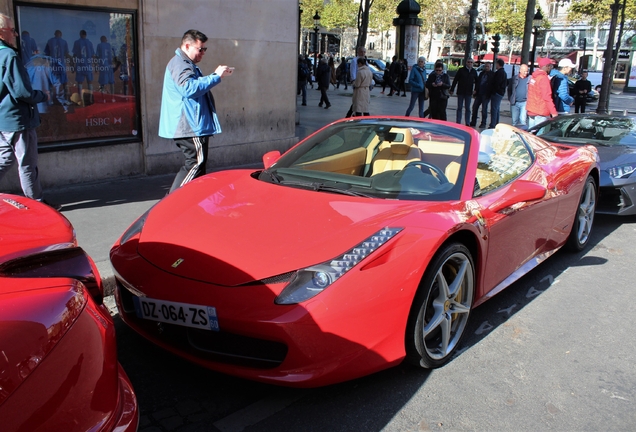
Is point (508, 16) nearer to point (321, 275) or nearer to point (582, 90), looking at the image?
point (582, 90)

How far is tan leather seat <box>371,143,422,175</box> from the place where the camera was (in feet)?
13.8

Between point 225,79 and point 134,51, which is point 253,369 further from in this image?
point 225,79

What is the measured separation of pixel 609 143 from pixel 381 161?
4178mm

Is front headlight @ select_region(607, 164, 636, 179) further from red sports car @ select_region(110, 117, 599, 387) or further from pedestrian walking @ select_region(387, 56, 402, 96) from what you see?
pedestrian walking @ select_region(387, 56, 402, 96)

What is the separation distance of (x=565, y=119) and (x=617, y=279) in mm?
3298

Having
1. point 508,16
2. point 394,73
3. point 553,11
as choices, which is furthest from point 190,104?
point 553,11

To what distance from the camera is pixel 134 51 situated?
304 inches

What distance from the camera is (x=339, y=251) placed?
2.92m

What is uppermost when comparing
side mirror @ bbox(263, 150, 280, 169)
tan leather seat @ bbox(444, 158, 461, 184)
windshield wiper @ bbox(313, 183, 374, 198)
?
tan leather seat @ bbox(444, 158, 461, 184)

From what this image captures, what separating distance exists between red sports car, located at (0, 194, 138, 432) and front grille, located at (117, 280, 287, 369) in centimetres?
82

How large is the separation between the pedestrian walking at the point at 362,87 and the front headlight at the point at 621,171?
6.69 m

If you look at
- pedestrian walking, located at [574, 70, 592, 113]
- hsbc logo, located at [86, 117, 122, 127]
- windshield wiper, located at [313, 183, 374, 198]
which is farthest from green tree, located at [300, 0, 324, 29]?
windshield wiper, located at [313, 183, 374, 198]

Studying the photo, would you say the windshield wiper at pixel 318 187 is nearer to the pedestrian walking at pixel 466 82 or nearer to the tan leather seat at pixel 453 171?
the tan leather seat at pixel 453 171

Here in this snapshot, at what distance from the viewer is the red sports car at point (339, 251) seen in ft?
8.95
